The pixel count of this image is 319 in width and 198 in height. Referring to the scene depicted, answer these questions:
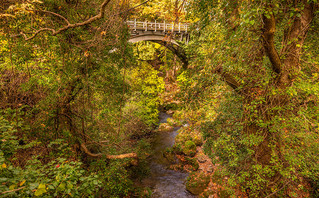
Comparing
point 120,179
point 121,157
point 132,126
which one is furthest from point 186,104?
point 132,126

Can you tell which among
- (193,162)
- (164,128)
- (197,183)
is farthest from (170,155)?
(164,128)

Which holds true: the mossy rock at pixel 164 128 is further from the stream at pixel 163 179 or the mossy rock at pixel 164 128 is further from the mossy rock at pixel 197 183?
the mossy rock at pixel 197 183

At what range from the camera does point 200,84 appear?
15.9 feet

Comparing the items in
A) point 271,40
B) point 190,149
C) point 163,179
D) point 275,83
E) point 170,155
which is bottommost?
point 163,179

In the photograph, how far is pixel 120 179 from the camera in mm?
5570

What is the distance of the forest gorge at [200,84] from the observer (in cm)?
354

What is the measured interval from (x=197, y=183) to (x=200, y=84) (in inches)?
206

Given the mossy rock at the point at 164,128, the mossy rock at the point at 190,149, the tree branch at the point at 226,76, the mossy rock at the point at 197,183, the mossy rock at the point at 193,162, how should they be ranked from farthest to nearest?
the mossy rock at the point at 164,128, the mossy rock at the point at 190,149, the mossy rock at the point at 193,162, the mossy rock at the point at 197,183, the tree branch at the point at 226,76

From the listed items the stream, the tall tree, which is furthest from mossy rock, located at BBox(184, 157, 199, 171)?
the tall tree

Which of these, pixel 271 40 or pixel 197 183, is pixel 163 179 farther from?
pixel 271 40

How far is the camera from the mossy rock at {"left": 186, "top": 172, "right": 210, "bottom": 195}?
7.17 meters

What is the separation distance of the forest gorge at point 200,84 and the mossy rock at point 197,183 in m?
0.32

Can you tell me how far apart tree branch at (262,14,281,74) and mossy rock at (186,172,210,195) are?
598 cm

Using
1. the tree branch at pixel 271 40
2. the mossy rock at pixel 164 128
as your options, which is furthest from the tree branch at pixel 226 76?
the mossy rock at pixel 164 128
